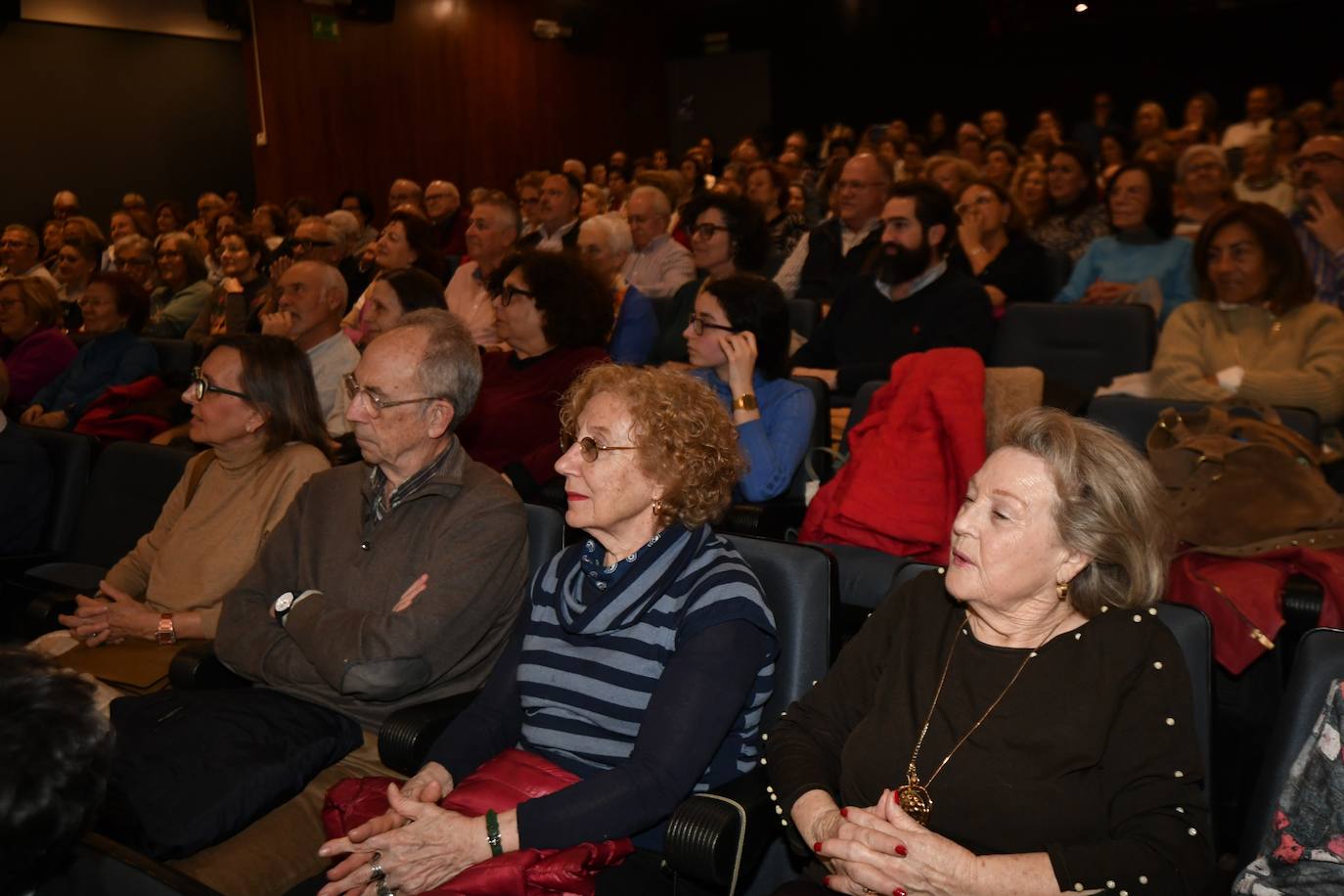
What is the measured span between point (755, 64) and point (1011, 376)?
1194 centimetres

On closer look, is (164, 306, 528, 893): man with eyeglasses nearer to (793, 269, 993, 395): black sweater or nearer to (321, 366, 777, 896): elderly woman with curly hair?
(321, 366, 777, 896): elderly woman with curly hair

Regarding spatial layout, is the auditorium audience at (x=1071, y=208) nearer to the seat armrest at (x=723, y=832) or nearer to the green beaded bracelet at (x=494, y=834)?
the seat armrest at (x=723, y=832)

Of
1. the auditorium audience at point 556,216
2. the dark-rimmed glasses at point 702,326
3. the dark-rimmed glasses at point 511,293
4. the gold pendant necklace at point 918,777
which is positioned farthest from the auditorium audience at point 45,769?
the auditorium audience at point 556,216

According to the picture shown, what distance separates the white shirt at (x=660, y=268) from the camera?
5.60 meters

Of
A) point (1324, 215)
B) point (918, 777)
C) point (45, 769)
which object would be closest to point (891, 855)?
point (918, 777)

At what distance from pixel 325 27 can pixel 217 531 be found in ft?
31.1

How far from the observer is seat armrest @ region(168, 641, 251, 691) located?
2.25 m

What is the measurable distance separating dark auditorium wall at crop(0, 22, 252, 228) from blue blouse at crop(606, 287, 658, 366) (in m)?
8.68

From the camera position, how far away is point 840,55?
13.6 metres

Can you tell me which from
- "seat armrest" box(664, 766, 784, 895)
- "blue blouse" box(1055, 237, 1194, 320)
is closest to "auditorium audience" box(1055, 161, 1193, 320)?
"blue blouse" box(1055, 237, 1194, 320)

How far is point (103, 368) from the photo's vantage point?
487cm

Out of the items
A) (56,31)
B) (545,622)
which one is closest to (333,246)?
(545,622)

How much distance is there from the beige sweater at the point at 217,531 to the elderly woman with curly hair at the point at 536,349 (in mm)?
798

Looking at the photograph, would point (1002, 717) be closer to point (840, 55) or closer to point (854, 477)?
point (854, 477)
